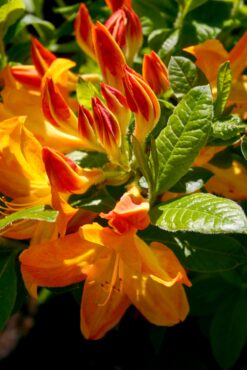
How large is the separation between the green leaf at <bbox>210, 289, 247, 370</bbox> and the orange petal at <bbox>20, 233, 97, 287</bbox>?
2.63 ft

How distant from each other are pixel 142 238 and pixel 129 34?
539 mm

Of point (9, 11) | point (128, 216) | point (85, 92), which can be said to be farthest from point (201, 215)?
point (9, 11)

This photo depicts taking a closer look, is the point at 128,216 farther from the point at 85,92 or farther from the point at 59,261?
the point at 85,92

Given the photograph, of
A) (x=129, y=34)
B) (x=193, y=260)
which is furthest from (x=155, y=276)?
(x=129, y=34)

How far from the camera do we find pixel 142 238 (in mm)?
1621

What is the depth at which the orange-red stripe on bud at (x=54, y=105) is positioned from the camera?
4.95ft

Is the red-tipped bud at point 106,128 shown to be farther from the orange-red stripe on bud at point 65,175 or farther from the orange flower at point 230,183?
the orange flower at point 230,183

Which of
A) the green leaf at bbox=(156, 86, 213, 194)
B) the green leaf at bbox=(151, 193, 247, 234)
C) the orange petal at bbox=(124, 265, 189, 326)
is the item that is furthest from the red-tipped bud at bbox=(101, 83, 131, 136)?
the orange petal at bbox=(124, 265, 189, 326)

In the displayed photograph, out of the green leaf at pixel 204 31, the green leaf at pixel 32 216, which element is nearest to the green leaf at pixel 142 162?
the green leaf at pixel 32 216

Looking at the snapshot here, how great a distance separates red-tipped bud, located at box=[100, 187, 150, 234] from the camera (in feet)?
4.23

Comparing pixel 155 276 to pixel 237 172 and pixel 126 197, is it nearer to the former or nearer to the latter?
pixel 126 197

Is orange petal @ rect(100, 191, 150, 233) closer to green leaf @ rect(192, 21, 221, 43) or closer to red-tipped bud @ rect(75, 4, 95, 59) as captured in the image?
red-tipped bud @ rect(75, 4, 95, 59)

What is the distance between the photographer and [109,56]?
156 cm

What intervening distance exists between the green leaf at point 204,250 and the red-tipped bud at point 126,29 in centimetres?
49
